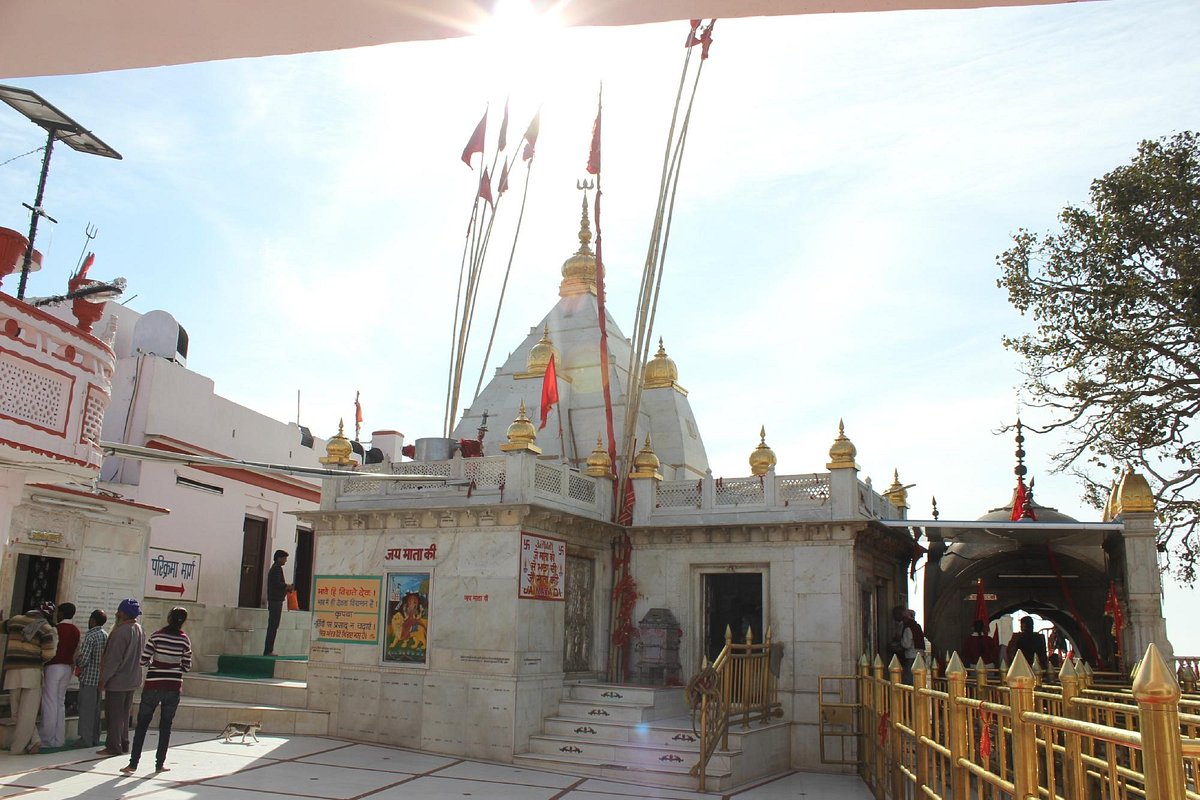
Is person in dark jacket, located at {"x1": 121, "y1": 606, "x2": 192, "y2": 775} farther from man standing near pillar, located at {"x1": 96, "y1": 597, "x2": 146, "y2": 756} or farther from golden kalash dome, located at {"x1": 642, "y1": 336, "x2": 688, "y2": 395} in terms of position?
golden kalash dome, located at {"x1": 642, "y1": 336, "x2": 688, "y2": 395}

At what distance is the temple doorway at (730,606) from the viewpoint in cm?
1543

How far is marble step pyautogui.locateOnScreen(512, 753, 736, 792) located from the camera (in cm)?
1148

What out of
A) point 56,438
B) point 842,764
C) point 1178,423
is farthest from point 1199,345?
point 56,438

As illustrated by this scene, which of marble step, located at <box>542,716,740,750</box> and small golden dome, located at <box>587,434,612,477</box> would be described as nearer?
marble step, located at <box>542,716,740,750</box>

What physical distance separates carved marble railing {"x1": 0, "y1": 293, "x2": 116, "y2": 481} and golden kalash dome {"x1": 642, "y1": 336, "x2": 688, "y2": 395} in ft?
47.5

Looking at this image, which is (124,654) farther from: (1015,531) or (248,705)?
(1015,531)

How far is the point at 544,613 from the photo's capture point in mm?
14102

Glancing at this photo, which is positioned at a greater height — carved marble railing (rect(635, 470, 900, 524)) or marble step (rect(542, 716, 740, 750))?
carved marble railing (rect(635, 470, 900, 524))

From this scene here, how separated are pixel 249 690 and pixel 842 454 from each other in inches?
401

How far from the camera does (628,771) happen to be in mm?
12039

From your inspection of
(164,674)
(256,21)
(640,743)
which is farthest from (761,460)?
(256,21)

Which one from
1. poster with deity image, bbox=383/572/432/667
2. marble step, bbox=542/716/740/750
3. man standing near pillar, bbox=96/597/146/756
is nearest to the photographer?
man standing near pillar, bbox=96/597/146/756

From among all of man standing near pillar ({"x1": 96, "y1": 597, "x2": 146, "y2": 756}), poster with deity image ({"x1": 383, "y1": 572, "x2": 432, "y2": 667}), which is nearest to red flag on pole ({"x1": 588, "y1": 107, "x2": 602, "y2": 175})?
poster with deity image ({"x1": 383, "y1": 572, "x2": 432, "y2": 667})

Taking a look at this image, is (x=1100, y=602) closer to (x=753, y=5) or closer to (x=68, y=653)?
(x=68, y=653)
